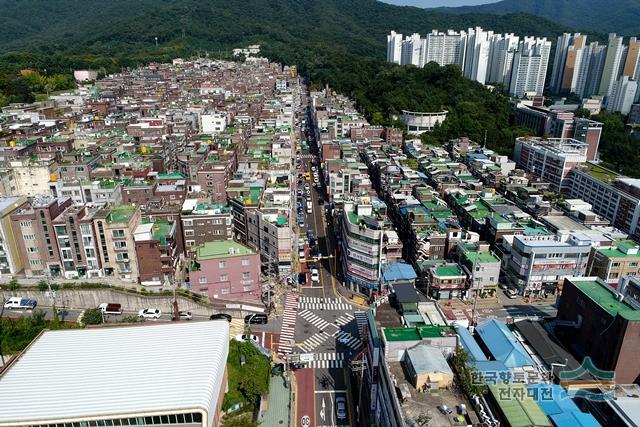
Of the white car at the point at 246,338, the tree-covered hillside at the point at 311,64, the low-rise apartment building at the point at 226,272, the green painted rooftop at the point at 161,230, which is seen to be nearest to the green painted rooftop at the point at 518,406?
the white car at the point at 246,338

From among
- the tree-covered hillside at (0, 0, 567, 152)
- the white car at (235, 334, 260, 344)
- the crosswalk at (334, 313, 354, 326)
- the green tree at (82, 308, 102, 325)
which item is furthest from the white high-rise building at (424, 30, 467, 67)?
the green tree at (82, 308, 102, 325)

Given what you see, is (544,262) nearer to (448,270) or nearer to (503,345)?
(448,270)

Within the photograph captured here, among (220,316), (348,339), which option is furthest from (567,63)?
(220,316)

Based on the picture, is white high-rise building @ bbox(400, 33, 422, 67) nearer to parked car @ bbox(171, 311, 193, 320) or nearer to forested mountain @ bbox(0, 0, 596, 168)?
forested mountain @ bbox(0, 0, 596, 168)

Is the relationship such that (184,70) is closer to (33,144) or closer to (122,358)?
(33,144)

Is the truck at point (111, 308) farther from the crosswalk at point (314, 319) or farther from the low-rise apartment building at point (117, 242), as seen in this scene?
the crosswalk at point (314, 319)
